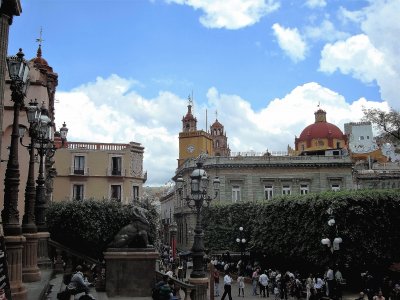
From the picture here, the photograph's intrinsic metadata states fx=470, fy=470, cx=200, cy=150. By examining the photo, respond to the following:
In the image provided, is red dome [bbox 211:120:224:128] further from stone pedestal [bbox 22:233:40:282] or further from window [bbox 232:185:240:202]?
stone pedestal [bbox 22:233:40:282]

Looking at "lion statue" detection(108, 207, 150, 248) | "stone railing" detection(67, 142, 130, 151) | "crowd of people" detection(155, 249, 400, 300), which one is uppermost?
"stone railing" detection(67, 142, 130, 151)

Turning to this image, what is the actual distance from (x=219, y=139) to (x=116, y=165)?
167 ft

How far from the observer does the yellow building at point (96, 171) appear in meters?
44.1

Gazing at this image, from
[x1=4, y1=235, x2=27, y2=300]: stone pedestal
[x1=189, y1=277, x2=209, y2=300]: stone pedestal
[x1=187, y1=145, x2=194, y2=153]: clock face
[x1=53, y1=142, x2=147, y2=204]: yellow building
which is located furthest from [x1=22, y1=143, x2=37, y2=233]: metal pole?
[x1=187, y1=145, x2=194, y2=153]: clock face

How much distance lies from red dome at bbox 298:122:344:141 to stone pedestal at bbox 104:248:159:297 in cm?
5190

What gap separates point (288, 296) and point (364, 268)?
470 cm

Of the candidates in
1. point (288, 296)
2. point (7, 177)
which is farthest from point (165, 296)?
point (288, 296)

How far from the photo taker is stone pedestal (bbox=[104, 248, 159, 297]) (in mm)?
13164

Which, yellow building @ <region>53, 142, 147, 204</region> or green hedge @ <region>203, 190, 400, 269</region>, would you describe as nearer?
green hedge @ <region>203, 190, 400, 269</region>

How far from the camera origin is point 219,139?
9488cm

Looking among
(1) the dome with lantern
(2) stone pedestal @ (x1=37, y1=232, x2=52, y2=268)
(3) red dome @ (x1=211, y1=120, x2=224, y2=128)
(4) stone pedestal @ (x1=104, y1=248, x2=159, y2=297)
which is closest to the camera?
(4) stone pedestal @ (x1=104, y1=248, x2=159, y2=297)

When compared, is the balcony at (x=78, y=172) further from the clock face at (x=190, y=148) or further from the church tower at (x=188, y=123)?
the church tower at (x=188, y=123)

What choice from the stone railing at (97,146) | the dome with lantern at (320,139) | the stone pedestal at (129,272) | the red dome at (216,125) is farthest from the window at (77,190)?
the red dome at (216,125)

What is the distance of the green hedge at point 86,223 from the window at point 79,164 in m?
18.9
